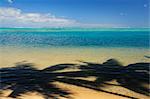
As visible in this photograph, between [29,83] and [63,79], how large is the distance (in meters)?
1.28

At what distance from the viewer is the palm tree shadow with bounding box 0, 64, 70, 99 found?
336 inches

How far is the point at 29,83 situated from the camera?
977 cm

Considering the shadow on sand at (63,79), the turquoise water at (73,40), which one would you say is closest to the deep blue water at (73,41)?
the turquoise water at (73,40)

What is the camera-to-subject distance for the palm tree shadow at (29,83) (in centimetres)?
853

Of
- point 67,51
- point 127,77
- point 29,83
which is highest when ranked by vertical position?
point 29,83

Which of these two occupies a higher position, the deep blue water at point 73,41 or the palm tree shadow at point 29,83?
the palm tree shadow at point 29,83

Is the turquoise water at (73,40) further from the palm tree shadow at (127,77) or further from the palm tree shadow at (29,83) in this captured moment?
the palm tree shadow at (29,83)

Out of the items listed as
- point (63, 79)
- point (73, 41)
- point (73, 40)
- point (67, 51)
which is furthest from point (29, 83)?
point (73, 40)

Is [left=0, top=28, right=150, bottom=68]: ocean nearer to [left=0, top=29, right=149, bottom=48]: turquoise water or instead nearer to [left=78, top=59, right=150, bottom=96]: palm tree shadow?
[left=0, top=29, right=149, bottom=48]: turquoise water

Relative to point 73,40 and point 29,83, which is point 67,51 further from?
point 73,40

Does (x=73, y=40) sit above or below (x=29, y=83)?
below

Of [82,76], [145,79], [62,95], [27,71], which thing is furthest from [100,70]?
[62,95]

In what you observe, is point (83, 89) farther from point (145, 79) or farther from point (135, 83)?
point (145, 79)

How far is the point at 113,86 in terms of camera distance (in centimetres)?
942
